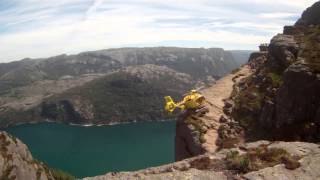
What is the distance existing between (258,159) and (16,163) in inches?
4099

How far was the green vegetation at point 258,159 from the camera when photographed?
2027cm

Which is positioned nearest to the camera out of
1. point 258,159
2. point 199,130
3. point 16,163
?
point 258,159

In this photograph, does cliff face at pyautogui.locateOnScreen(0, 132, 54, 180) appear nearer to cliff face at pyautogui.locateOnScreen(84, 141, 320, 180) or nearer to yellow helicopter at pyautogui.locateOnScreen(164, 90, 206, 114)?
yellow helicopter at pyautogui.locateOnScreen(164, 90, 206, 114)

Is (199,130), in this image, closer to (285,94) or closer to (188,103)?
(188,103)

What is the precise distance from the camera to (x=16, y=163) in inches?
4545

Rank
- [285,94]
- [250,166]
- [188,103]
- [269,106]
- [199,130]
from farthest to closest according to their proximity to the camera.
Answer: [188,103] < [269,106] < [199,130] < [285,94] < [250,166]

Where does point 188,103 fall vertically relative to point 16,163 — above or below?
above

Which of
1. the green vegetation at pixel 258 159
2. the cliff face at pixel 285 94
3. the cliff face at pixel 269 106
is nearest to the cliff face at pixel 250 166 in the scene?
the green vegetation at pixel 258 159

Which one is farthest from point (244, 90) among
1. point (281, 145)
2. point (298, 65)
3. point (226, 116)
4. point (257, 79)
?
point (281, 145)

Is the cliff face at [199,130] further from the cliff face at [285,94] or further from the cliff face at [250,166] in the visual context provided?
the cliff face at [250,166]

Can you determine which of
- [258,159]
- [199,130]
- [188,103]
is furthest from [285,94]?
[258,159]

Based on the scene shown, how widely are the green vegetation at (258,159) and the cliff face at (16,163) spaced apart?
321 feet

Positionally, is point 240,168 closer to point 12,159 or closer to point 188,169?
point 188,169

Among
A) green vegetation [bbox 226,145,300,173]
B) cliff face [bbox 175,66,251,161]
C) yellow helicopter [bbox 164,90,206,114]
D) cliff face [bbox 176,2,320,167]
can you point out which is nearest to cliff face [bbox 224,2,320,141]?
cliff face [bbox 176,2,320,167]
